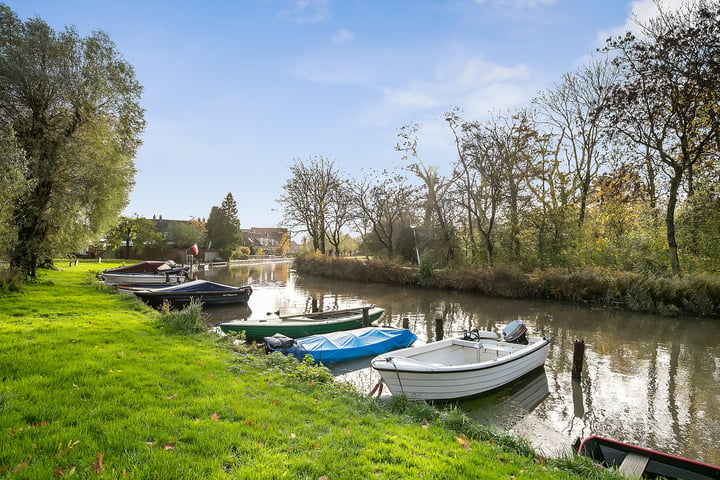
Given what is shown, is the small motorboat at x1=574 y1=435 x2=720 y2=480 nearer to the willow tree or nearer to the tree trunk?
the willow tree

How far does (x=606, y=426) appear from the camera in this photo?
283 inches

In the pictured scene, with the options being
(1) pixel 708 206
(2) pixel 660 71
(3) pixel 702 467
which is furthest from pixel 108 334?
(1) pixel 708 206

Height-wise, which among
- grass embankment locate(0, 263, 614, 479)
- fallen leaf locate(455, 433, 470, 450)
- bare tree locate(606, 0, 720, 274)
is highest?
bare tree locate(606, 0, 720, 274)

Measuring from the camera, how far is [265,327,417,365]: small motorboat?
9.10 m

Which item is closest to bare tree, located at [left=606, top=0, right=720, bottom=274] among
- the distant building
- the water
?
the water

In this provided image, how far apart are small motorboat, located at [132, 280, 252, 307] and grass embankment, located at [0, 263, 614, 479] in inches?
408

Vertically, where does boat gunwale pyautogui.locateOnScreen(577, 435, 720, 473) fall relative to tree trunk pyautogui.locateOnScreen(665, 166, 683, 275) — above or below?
below

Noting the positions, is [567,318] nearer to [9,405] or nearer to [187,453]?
[187,453]

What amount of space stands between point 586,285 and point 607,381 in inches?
518

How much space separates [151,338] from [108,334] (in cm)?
85


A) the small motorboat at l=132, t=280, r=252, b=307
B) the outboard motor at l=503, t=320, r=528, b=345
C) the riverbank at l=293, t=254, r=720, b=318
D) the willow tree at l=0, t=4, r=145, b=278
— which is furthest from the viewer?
the small motorboat at l=132, t=280, r=252, b=307

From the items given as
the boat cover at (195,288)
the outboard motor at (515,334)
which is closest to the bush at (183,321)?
the boat cover at (195,288)

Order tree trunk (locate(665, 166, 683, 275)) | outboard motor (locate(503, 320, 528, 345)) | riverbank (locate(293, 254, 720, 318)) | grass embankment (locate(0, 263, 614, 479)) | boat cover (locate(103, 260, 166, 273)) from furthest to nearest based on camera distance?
boat cover (locate(103, 260, 166, 273))
tree trunk (locate(665, 166, 683, 275))
riverbank (locate(293, 254, 720, 318))
outboard motor (locate(503, 320, 528, 345))
grass embankment (locate(0, 263, 614, 479))

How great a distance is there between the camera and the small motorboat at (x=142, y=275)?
868 inches
